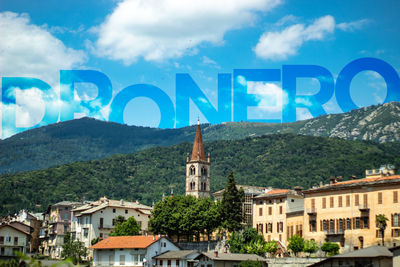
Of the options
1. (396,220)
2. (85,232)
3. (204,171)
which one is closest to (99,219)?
(85,232)

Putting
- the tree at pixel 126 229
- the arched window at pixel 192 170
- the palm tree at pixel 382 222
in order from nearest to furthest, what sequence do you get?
the palm tree at pixel 382 222, the tree at pixel 126 229, the arched window at pixel 192 170

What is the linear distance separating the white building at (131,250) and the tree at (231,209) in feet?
35.2

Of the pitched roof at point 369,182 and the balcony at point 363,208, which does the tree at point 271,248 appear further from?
the balcony at point 363,208

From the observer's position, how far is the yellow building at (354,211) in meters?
66.4

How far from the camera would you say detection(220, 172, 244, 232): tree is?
88.0m

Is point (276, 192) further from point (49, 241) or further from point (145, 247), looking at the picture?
point (49, 241)

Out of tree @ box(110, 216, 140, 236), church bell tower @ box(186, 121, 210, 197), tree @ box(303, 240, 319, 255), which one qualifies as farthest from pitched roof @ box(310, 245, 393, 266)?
church bell tower @ box(186, 121, 210, 197)

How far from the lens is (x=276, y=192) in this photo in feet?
292

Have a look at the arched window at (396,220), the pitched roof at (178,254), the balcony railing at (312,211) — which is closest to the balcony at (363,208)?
the arched window at (396,220)

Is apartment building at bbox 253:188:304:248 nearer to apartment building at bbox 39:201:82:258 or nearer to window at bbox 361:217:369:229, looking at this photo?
window at bbox 361:217:369:229

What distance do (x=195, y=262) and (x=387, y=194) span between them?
82.7ft

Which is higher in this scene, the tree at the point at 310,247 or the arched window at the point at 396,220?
the arched window at the point at 396,220

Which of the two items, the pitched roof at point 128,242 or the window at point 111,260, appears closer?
the pitched roof at point 128,242

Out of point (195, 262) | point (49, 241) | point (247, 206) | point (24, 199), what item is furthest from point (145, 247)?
point (24, 199)
